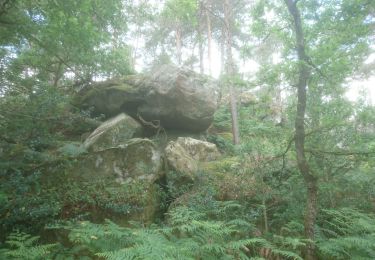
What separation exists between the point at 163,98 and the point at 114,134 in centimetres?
243

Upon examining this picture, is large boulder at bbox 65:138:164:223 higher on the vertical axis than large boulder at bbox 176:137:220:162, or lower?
lower

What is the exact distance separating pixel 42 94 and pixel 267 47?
2009 cm

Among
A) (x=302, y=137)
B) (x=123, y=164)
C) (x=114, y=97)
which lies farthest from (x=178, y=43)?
(x=302, y=137)

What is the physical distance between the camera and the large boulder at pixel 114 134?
367 inches

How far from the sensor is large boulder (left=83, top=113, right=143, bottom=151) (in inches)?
367

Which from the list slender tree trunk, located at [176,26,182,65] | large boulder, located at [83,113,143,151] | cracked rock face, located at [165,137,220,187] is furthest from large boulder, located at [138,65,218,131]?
slender tree trunk, located at [176,26,182,65]

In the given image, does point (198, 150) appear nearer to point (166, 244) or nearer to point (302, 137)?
point (302, 137)

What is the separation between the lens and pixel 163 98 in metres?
11.0

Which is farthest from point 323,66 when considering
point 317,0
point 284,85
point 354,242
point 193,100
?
point 193,100

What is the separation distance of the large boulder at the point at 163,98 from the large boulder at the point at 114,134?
2.95 ft

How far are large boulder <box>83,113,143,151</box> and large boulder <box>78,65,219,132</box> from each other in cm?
90

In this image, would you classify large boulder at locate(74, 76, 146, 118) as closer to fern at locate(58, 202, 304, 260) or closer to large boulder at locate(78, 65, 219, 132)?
large boulder at locate(78, 65, 219, 132)

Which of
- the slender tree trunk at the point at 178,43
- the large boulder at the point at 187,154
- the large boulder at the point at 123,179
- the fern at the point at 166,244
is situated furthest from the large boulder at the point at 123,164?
the slender tree trunk at the point at 178,43

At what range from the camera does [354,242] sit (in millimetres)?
4906
